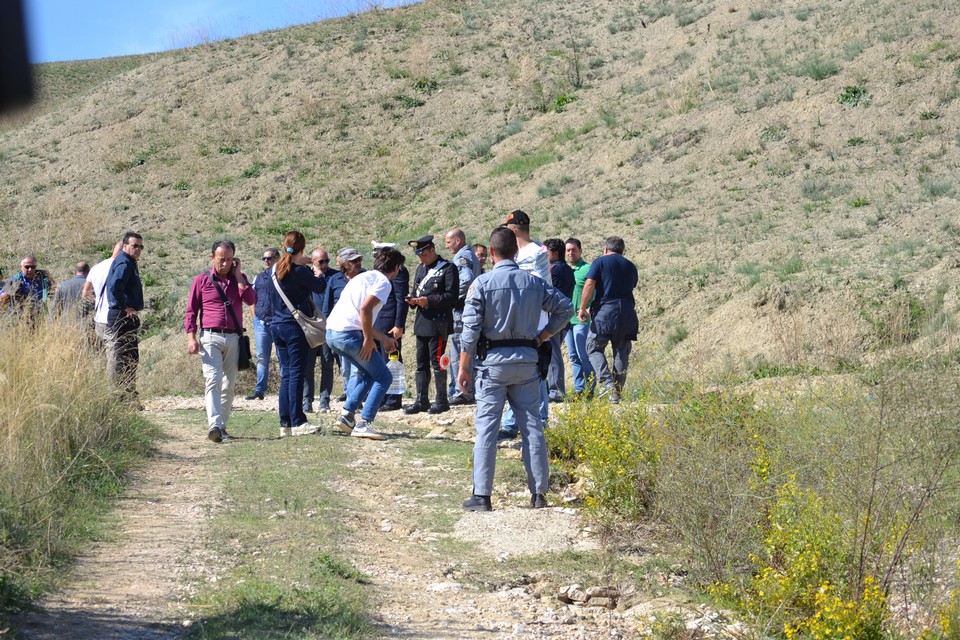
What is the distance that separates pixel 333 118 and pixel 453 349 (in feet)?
88.8

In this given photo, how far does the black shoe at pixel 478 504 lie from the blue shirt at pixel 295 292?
3456 mm

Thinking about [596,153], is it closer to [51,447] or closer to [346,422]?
[346,422]

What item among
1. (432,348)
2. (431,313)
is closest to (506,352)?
(431,313)

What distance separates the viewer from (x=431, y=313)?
11297 millimetres

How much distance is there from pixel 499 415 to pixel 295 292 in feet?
11.3

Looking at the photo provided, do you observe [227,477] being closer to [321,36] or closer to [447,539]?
[447,539]

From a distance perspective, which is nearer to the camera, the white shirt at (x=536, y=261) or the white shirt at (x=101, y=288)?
the white shirt at (x=536, y=261)

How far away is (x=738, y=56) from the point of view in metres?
28.6

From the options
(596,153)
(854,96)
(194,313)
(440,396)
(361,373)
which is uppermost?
(854,96)

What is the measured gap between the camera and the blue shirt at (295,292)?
9891 mm

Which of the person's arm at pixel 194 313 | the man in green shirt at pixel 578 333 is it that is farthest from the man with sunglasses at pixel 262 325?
the man in green shirt at pixel 578 333

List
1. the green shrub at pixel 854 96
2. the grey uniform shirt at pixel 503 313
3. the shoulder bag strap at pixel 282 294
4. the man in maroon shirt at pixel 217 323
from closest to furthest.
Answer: the grey uniform shirt at pixel 503 313, the man in maroon shirt at pixel 217 323, the shoulder bag strap at pixel 282 294, the green shrub at pixel 854 96

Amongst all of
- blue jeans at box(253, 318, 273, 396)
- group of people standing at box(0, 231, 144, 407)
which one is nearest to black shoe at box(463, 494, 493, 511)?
group of people standing at box(0, 231, 144, 407)

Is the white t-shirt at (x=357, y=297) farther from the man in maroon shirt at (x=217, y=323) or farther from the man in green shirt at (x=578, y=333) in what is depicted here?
the man in green shirt at (x=578, y=333)
